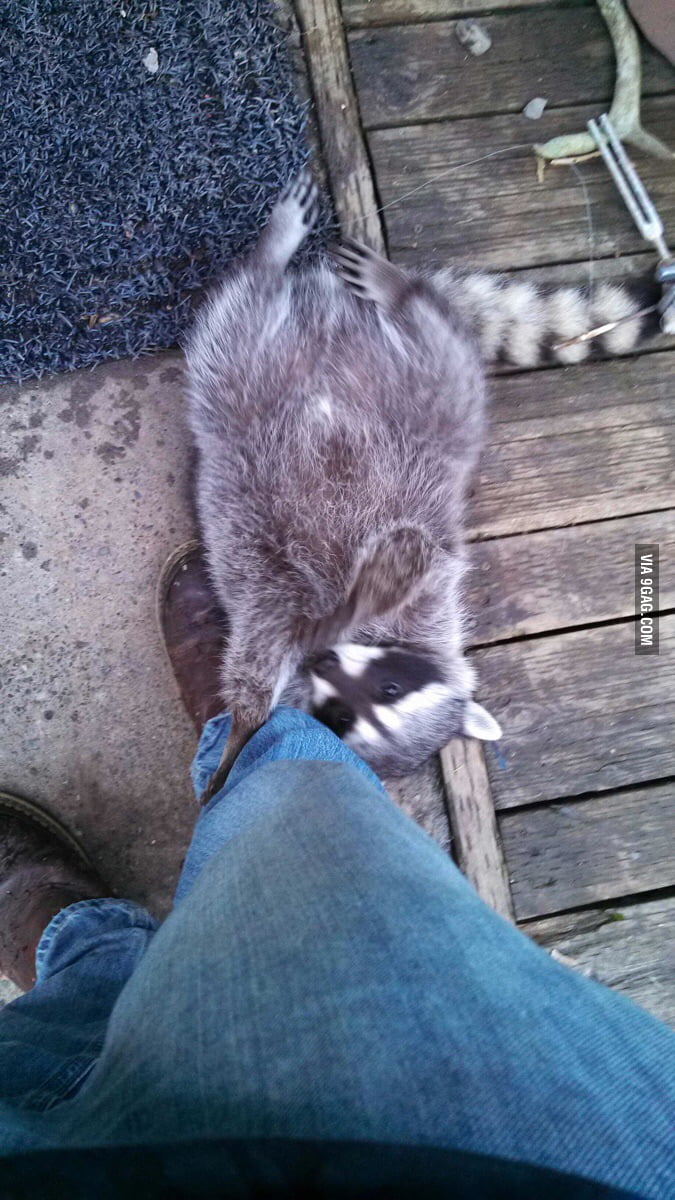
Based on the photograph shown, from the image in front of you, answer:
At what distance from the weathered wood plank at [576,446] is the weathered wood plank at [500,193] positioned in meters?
0.36

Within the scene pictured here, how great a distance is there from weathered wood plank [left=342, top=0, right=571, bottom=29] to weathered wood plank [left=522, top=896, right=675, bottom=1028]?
2.63 metres

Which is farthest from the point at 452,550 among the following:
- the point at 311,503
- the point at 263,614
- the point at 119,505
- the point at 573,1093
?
the point at 573,1093

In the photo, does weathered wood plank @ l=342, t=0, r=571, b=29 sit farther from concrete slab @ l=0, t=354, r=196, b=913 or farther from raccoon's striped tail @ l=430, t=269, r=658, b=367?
concrete slab @ l=0, t=354, r=196, b=913

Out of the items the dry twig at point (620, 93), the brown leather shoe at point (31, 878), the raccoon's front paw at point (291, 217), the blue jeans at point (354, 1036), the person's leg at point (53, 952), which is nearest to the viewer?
the blue jeans at point (354, 1036)

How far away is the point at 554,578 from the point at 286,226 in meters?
1.24

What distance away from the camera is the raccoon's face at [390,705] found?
1.93 m

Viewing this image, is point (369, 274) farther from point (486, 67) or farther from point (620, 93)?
point (620, 93)

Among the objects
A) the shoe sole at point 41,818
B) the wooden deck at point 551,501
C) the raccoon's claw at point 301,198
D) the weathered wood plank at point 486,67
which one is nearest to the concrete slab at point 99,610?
the shoe sole at point 41,818

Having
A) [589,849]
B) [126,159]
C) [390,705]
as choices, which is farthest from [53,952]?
[126,159]

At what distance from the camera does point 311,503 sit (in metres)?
1.90

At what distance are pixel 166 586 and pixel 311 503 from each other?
47cm

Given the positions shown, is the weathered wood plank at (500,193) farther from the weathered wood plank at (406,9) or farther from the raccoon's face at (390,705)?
the raccoon's face at (390,705)

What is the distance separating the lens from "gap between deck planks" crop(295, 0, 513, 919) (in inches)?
76.2

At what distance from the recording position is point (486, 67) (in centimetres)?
201
